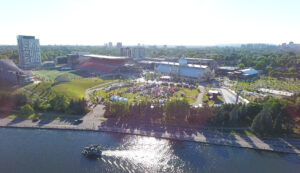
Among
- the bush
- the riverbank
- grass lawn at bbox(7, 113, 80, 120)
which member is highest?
the bush

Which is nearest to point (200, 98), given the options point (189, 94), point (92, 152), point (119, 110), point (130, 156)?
point (189, 94)

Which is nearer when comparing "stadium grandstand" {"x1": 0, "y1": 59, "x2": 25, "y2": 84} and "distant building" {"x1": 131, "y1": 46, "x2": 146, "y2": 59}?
"stadium grandstand" {"x1": 0, "y1": 59, "x2": 25, "y2": 84}

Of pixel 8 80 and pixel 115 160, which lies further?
pixel 8 80

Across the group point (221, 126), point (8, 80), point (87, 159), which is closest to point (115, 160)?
point (87, 159)

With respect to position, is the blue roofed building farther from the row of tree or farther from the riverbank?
the riverbank

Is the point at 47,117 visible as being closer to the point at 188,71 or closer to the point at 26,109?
the point at 26,109

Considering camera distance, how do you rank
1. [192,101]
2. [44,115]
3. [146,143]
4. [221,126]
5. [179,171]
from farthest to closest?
[192,101]
[44,115]
[221,126]
[146,143]
[179,171]

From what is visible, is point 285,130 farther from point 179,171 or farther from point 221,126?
point 179,171

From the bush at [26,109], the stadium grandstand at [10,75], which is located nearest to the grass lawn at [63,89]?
the stadium grandstand at [10,75]

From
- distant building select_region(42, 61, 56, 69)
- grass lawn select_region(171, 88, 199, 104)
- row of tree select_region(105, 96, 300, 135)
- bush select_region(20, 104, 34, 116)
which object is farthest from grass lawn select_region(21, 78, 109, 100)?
distant building select_region(42, 61, 56, 69)
